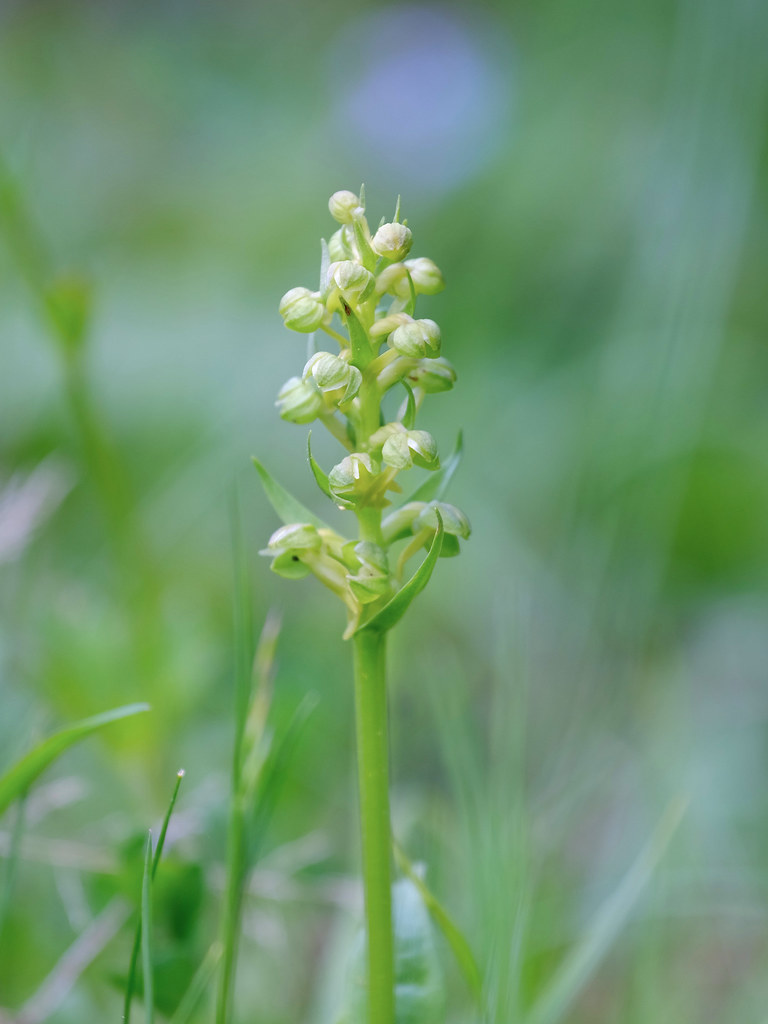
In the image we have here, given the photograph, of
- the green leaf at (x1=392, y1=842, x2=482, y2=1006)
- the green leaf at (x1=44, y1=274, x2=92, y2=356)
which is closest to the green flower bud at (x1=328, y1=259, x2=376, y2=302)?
the green leaf at (x1=392, y1=842, x2=482, y2=1006)

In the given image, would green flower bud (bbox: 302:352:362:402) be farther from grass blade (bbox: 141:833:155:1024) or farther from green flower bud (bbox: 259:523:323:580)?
grass blade (bbox: 141:833:155:1024)

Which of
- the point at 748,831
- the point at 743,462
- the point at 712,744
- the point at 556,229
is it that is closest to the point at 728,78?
the point at 743,462

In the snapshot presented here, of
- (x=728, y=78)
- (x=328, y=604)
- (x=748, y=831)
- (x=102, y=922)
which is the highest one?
(x=728, y=78)

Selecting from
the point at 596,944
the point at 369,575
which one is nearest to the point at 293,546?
the point at 369,575

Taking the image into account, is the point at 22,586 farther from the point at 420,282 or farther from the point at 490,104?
the point at 490,104

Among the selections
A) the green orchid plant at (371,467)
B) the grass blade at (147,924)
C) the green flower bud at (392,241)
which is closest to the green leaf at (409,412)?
the green orchid plant at (371,467)

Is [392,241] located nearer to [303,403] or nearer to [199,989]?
[303,403]

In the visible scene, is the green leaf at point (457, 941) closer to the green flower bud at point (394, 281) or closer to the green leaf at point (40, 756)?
the green leaf at point (40, 756)
